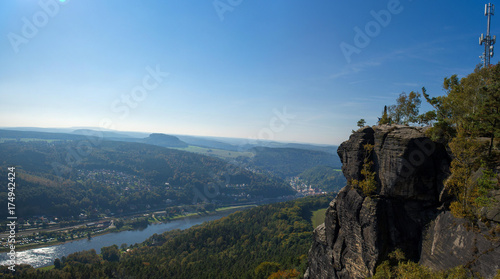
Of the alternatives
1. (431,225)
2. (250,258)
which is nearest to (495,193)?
(431,225)

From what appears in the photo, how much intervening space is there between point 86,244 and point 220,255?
61.1 meters

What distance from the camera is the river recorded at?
2894 inches

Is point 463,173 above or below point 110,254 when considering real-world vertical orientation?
above

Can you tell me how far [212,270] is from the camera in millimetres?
55688

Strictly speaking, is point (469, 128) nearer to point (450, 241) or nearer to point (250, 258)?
point (450, 241)

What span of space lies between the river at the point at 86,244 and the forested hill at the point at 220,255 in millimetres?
13936

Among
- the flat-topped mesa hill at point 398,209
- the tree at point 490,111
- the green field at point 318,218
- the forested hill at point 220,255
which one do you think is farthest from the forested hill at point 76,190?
the tree at point 490,111

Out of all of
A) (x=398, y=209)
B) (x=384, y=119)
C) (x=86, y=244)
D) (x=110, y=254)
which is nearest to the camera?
(x=398, y=209)

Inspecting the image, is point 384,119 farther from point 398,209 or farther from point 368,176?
point 398,209

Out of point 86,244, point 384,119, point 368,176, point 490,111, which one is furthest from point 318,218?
point 86,244

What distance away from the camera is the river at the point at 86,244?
73.5 m

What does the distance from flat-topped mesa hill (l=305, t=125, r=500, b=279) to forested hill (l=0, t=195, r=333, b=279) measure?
21.5m

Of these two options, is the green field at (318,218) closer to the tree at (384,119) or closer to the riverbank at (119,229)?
the riverbank at (119,229)

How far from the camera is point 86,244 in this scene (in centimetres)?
9238
